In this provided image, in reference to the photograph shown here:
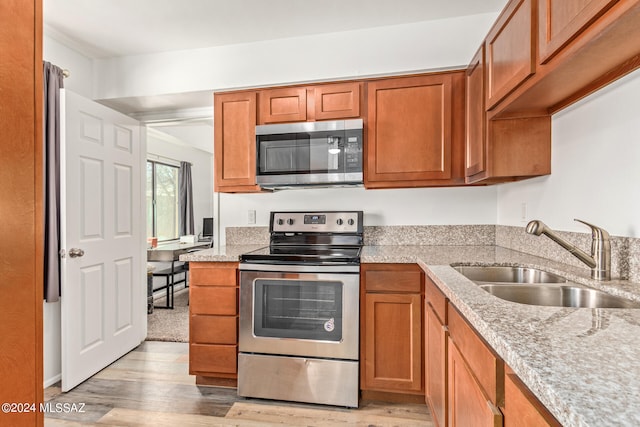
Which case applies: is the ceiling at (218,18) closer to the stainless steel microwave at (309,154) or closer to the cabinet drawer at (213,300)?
the stainless steel microwave at (309,154)

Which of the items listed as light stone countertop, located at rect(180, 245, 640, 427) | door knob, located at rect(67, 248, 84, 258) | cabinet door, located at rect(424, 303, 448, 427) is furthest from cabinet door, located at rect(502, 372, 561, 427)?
door knob, located at rect(67, 248, 84, 258)

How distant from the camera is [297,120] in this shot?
2.47 meters

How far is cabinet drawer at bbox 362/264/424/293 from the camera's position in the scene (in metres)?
2.05

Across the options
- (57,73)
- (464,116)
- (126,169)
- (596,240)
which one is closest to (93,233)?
(126,169)

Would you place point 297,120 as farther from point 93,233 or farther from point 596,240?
point 596,240

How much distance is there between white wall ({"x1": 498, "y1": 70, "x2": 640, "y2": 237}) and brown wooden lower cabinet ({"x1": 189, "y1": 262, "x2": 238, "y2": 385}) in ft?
6.16

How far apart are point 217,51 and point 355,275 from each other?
2.03m

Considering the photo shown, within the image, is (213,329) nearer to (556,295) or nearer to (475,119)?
(556,295)

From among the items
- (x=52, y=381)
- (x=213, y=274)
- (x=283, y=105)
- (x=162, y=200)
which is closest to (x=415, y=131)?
(x=283, y=105)

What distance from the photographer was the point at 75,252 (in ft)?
7.63

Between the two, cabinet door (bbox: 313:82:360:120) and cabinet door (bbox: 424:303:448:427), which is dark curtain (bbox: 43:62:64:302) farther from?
cabinet door (bbox: 424:303:448:427)

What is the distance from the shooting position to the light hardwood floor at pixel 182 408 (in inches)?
77.2

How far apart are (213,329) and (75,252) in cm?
108

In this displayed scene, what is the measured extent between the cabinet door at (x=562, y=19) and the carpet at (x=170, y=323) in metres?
3.29
